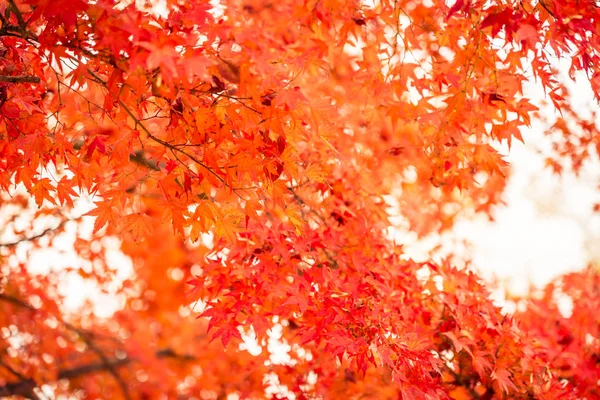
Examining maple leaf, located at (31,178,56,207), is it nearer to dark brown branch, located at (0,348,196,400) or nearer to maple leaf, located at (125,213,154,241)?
maple leaf, located at (125,213,154,241)

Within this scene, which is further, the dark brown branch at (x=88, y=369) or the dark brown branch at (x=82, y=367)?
the dark brown branch at (x=88, y=369)

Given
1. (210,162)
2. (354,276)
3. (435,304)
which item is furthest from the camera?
(435,304)

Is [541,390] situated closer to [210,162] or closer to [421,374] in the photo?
[421,374]

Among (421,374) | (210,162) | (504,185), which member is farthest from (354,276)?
(504,185)

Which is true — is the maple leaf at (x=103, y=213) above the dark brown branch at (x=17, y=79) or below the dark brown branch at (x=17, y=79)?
below

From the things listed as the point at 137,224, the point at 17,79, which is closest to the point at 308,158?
the point at 137,224

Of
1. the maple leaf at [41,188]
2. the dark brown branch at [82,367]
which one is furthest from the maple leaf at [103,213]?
the dark brown branch at [82,367]

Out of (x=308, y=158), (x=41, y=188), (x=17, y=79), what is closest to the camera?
(x=17, y=79)

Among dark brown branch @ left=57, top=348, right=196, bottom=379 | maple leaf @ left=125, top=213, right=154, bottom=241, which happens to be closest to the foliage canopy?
maple leaf @ left=125, top=213, right=154, bottom=241

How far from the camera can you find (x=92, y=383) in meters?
6.13

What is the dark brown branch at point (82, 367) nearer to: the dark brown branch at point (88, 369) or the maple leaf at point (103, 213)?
the dark brown branch at point (88, 369)

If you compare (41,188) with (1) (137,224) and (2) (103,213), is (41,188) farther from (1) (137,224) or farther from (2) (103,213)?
(1) (137,224)

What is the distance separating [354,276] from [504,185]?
3334 mm

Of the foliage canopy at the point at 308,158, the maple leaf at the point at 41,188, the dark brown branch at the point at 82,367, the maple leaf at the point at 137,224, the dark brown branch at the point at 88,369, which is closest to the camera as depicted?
the foliage canopy at the point at 308,158
